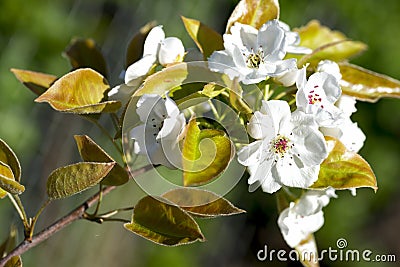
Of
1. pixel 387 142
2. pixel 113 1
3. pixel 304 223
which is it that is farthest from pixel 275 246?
pixel 304 223

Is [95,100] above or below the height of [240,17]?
below

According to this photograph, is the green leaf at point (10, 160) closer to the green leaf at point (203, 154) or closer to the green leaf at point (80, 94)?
the green leaf at point (80, 94)

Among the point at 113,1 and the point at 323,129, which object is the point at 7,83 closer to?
the point at 113,1

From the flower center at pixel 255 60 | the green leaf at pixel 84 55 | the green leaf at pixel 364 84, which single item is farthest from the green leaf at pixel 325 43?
the green leaf at pixel 84 55

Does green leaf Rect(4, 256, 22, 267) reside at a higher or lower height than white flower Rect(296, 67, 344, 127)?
lower

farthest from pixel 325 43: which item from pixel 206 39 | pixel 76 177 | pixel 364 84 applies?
pixel 76 177

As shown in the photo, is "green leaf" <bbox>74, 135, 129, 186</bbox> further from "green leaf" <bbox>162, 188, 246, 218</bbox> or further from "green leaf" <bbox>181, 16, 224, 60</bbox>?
"green leaf" <bbox>181, 16, 224, 60</bbox>

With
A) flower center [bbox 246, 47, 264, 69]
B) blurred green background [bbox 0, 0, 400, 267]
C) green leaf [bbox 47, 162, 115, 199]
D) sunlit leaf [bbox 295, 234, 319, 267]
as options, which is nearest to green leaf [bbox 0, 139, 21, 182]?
green leaf [bbox 47, 162, 115, 199]
